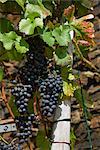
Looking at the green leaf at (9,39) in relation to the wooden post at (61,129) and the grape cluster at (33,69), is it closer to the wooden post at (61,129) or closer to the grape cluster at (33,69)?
the grape cluster at (33,69)

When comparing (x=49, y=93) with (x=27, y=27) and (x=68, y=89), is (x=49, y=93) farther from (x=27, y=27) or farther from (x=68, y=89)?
(x=27, y=27)

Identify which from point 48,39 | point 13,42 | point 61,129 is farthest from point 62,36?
point 61,129

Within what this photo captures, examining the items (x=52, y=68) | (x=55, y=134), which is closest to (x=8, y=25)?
(x=52, y=68)

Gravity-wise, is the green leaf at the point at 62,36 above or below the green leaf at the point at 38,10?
below

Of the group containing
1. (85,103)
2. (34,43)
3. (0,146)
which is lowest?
(0,146)

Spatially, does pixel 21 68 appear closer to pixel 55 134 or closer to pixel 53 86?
pixel 53 86

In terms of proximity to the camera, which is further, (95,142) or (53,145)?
(95,142)

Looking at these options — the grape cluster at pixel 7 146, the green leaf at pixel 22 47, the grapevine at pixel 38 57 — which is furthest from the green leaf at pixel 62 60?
the grape cluster at pixel 7 146
